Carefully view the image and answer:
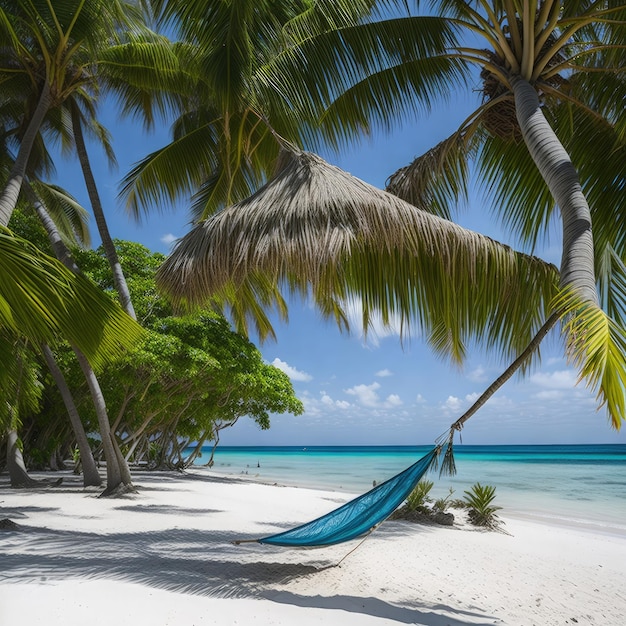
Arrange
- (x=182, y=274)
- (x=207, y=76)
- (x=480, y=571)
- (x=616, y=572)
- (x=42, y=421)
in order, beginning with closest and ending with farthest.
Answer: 1. (x=182, y=274)
2. (x=207, y=76)
3. (x=480, y=571)
4. (x=616, y=572)
5. (x=42, y=421)

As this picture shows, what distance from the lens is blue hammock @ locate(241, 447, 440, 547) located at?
10.8 feet

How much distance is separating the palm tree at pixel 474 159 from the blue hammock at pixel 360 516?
983 millimetres

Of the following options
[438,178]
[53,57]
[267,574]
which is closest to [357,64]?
[438,178]

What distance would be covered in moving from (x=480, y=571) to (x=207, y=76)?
4.29 meters

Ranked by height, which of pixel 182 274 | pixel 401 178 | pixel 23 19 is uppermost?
pixel 23 19

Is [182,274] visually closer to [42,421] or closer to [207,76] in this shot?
[207,76]

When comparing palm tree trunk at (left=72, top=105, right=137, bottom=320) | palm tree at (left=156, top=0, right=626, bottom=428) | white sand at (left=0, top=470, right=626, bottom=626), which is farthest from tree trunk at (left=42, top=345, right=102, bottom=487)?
palm tree at (left=156, top=0, right=626, bottom=428)

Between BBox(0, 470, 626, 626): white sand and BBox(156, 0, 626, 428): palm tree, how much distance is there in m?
1.63

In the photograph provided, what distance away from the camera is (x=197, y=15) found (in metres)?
4.34

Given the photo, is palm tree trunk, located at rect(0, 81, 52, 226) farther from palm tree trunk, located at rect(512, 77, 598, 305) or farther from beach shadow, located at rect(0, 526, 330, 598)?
palm tree trunk, located at rect(512, 77, 598, 305)

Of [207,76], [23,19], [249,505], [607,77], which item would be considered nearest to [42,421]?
[249,505]

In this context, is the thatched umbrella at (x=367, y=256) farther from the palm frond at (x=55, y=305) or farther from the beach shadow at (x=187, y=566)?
the beach shadow at (x=187, y=566)

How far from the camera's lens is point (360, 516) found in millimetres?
3512

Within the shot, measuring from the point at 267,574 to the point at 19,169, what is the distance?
4089 millimetres
